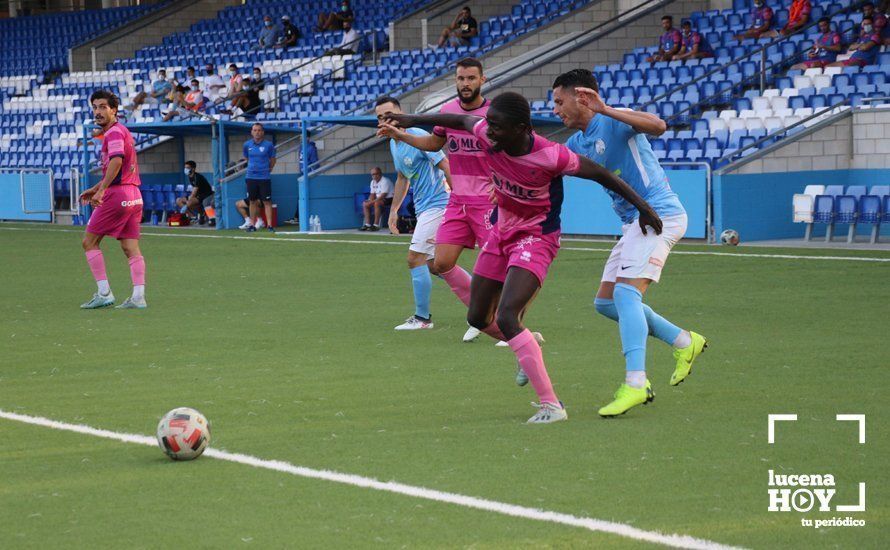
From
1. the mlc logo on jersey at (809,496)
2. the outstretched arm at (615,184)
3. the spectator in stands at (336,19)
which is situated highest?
the spectator in stands at (336,19)

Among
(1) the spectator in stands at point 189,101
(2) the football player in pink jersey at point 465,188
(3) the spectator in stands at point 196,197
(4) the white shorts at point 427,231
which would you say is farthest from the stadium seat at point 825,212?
(1) the spectator in stands at point 189,101

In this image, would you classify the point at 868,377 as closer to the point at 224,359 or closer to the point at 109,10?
the point at 224,359

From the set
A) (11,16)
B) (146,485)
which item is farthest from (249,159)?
(11,16)

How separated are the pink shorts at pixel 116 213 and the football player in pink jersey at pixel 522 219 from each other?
6955 mm

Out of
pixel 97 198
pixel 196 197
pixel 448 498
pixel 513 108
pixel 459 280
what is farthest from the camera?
pixel 196 197

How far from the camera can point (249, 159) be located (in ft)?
92.3

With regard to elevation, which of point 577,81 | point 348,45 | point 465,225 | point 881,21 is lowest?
point 465,225

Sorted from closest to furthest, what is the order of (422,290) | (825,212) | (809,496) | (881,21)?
1. (809,496)
2. (422,290)
3. (825,212)
4. (881,21)

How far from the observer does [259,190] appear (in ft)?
92.7

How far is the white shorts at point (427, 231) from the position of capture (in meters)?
12.5

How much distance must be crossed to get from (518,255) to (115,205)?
7520 mm

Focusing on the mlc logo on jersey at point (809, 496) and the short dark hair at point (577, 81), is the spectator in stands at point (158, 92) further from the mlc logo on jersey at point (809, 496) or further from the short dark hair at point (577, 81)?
the mlc logo on jersey at point (809, 496)

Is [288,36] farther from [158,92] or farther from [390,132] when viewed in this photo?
[390,132]

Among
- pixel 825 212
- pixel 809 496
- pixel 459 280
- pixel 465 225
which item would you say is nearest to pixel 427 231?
pixel 459 280
